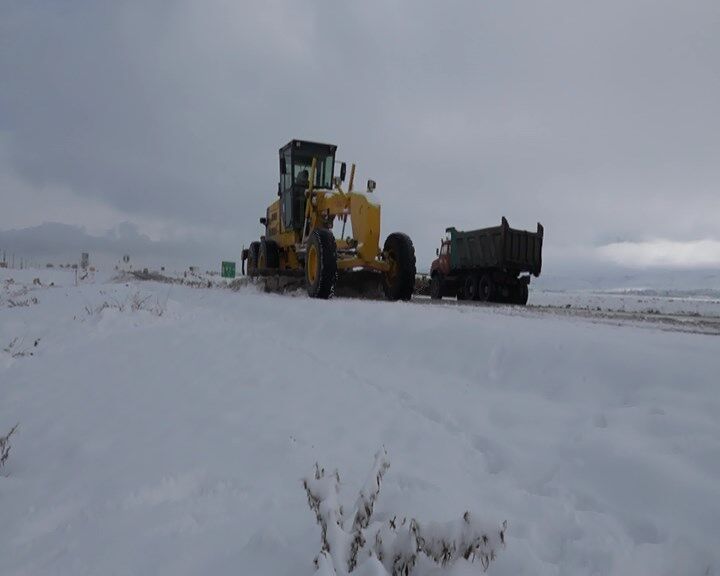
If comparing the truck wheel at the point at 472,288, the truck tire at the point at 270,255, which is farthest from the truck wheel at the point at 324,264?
the truck wheel at the point at 472,288

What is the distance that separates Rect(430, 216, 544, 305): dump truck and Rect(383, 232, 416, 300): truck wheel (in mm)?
4358

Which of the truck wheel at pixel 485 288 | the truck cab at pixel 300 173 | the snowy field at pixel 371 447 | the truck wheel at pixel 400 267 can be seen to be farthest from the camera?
the truck wheel at pixel 485 288

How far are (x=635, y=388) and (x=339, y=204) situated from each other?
788 centimetres

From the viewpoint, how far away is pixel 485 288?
557 inches

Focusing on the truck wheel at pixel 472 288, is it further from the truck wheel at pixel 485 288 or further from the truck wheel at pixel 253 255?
the truck wheel at pixel 253 255

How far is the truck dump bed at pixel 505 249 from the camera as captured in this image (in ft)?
43.4

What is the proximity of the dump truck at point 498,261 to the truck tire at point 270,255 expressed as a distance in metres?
5.97

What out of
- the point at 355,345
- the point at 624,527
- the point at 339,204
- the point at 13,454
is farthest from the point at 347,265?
the point at 624,527

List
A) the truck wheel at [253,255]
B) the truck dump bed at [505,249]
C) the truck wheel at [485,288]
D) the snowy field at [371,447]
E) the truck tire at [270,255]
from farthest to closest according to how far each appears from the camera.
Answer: the truck wheel at [253,255] < the truck wheel at [485,288] < the truck dump bed at [505,249] < the truck tire at [270,255] < the snowy field at [371,447]

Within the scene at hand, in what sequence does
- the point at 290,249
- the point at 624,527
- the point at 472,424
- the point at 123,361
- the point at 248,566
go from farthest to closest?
1. the point at 290,249
2. the point at 123,361
3. the point at 472,424
4. the point at 624,527
5. the point at 248,566

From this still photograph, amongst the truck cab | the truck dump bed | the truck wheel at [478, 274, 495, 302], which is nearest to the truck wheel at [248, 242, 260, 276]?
the truck cab

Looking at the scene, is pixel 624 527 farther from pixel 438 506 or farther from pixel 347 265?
pixel 347 265

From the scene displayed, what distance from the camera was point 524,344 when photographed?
374cm

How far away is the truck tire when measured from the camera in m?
12.6
